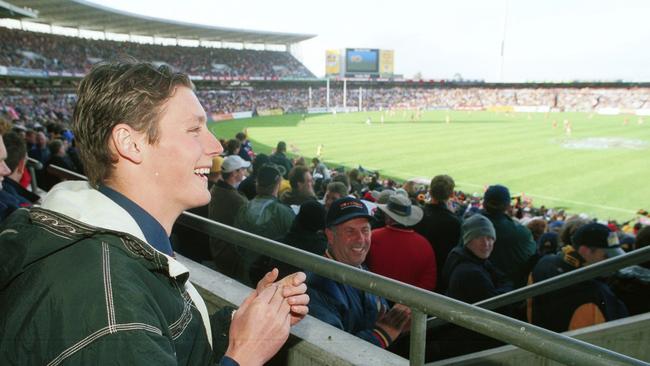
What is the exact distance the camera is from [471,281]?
3438 millimetres

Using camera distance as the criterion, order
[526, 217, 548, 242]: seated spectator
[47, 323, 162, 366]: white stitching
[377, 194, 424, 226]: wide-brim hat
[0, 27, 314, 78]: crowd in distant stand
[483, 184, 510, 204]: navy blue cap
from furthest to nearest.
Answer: [0, 27, 314, 78]: crowd in distant stand < [526, 217, 548, 242]: seated spectator < [483, 184, 510, 204]: navy blue cap < [377, 194, 424, 226]: wide-brim hat < [47, 323, 162, 366]: white stitching

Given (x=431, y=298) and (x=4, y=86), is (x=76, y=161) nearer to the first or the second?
(x=431, y=298)

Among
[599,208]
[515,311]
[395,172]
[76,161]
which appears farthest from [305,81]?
[515,311]

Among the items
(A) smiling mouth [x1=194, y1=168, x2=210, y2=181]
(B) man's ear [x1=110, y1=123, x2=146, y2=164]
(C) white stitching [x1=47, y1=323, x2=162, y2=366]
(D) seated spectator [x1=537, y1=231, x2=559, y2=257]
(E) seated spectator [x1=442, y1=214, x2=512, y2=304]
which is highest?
(B) man's ear [x1=110, y1=123, x2=146, y2=164]

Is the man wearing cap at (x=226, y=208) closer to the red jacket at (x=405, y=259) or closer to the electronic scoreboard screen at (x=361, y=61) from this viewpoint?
the red jacket at (x=405, y=259)

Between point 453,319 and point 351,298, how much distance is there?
113 centimetres

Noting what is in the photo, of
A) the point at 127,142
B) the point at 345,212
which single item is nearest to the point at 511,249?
the point at 345,212

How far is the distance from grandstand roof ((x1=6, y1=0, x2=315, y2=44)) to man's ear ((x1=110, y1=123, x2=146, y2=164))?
163ft

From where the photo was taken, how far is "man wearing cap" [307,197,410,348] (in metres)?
2.01

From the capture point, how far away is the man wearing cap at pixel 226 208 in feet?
13.9

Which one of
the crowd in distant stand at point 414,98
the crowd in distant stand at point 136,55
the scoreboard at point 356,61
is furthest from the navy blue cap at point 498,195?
the scoreboard at point 356,61

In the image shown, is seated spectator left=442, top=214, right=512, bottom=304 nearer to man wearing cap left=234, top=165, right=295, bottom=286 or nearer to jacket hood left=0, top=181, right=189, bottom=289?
man wearing cap left=234, top=165, right=295, bottom=286

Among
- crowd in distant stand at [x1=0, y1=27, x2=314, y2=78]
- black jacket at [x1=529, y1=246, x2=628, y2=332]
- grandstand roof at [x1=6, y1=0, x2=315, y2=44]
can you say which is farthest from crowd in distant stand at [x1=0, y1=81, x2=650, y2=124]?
black jacket at [x1=529, y1=246, x2=628, y2=332]

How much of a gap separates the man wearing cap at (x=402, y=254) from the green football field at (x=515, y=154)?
541 inches
